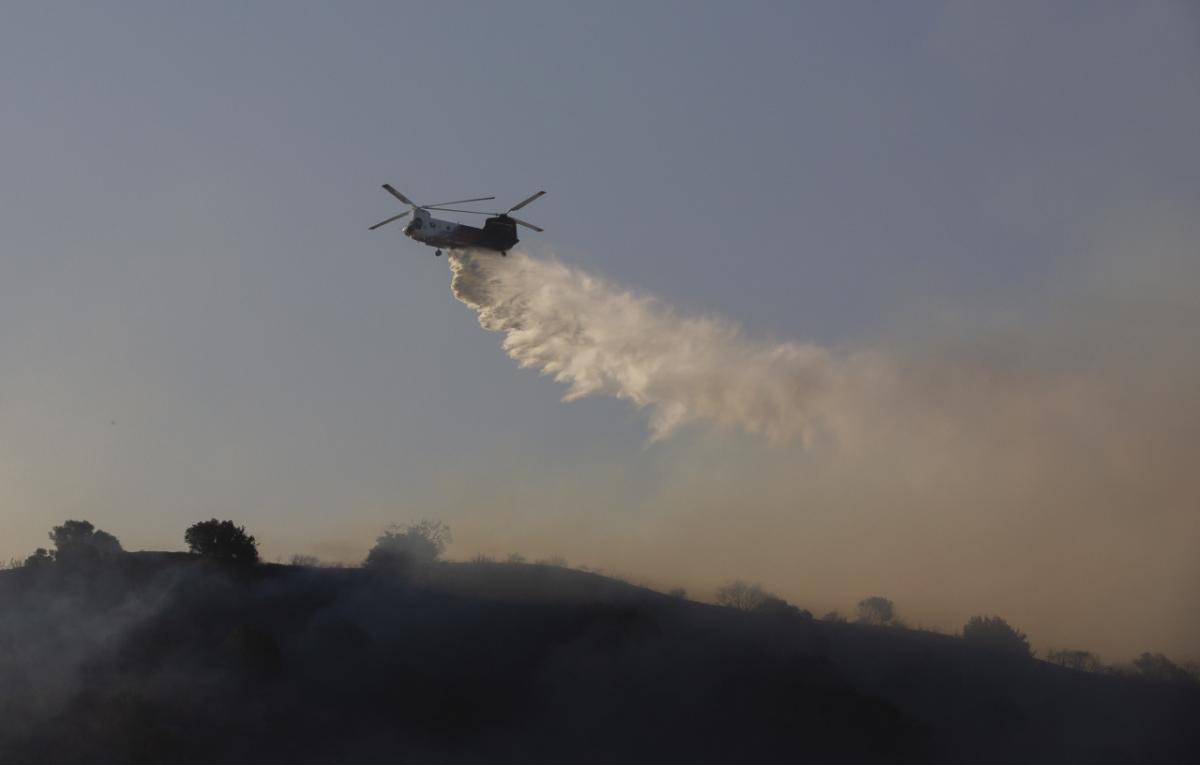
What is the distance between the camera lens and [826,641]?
484ft

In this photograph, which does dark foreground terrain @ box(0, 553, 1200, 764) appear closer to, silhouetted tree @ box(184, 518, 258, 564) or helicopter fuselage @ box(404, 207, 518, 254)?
silhouetted tree @ box(184, 518, 258, 564)

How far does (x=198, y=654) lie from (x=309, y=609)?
1592 centimetres

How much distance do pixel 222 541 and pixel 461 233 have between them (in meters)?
62.5

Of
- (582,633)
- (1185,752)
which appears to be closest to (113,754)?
(582,633)

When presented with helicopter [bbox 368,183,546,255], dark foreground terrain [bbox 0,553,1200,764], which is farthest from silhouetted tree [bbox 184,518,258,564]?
helicopter [bbox 368,183,546,255]

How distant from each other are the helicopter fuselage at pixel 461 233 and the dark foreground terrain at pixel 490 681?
3925 centimetres

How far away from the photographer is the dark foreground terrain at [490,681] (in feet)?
359

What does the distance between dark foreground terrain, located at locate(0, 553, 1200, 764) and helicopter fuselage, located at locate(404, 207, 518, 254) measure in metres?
39.2

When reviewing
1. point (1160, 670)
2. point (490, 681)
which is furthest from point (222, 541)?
point (1160, 670)

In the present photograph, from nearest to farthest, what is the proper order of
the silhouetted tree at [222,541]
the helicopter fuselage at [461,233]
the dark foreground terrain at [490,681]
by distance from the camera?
the helicopter fuselage at [461,233] < the dark foreground terrain at [490,681] < the silhouetted tree at [222,541]

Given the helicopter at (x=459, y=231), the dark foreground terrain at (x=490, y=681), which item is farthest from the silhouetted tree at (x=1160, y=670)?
the helicopter at (x=459, y=231)

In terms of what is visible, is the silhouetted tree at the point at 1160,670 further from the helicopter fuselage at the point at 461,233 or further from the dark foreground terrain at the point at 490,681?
the helicopter fuselage at the point at 461,233

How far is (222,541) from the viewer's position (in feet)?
499

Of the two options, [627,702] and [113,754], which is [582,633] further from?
[113,754]
